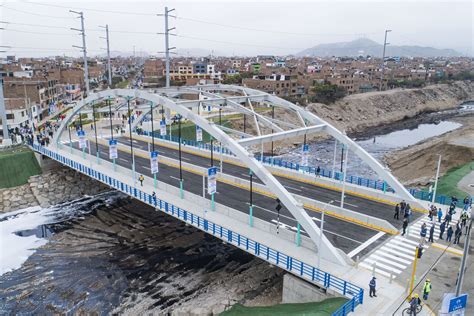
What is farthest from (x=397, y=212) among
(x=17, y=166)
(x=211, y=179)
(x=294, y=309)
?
(x=17, y=166)

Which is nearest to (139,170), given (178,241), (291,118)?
(178,241)

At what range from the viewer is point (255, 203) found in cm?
3200

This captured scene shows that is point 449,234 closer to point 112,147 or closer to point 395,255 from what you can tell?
point 395,255

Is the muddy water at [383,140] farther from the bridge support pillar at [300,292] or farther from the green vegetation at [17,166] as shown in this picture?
the green vegetation at [17,166]

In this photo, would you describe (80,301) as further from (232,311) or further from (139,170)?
(139,170)

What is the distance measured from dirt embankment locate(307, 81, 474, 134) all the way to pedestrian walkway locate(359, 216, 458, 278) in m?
74.5

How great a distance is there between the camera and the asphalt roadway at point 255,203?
25.8 meters

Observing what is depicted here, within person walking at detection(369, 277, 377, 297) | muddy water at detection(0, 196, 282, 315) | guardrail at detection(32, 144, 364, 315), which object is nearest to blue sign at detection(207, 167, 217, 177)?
guardrail at detection(32, 144, 364, 315)

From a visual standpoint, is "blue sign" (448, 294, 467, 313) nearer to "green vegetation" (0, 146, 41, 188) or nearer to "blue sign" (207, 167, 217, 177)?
"blue sign" (207, 167, 217, 177)

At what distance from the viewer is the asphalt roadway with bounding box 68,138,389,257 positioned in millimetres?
25781

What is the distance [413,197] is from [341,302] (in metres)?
16.7

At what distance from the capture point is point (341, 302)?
760 inches

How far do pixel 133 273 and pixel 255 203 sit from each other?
1167 cm

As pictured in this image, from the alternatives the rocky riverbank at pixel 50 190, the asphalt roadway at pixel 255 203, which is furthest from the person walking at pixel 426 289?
the rocky riverbank at pixel 50 190
